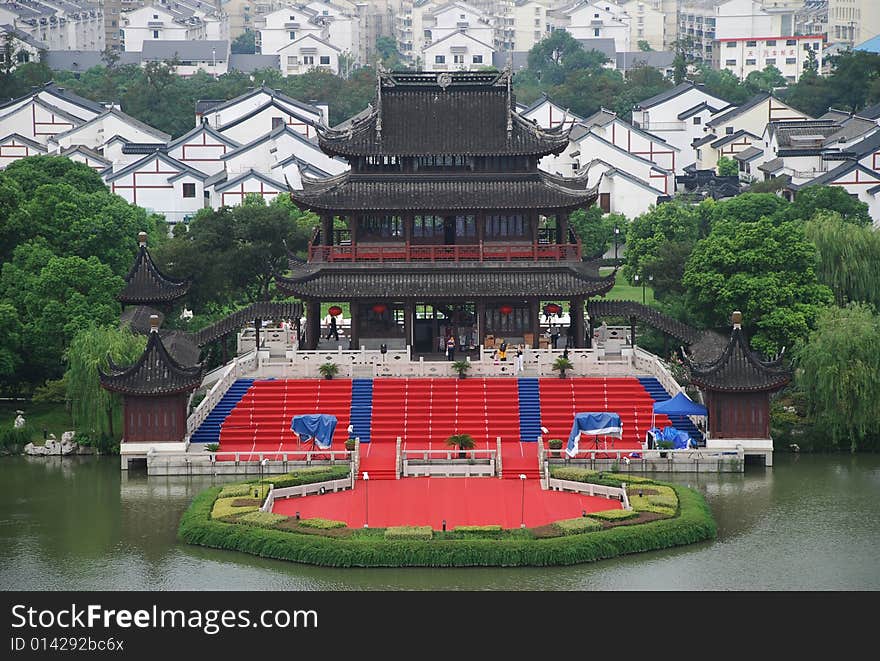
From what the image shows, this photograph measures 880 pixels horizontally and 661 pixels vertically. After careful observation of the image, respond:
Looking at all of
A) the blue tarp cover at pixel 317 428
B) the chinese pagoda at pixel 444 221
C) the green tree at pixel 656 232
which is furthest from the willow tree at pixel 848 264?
the blue tarp cover at pixel 317 428

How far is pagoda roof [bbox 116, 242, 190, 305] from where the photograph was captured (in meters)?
69.5

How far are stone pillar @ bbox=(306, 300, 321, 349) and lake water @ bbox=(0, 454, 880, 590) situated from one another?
10520mm

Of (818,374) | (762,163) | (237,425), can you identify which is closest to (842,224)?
(818,374)

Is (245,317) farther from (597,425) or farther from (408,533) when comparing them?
(408,533)

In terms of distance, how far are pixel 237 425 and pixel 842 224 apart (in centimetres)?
2616

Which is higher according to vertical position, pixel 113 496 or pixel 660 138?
pixel 660 138

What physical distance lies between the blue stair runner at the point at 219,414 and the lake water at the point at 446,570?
96.1 inches

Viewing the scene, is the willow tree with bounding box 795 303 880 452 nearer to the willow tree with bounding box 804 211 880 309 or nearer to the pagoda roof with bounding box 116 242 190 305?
the willow tree with bounding box 804 211 880 309

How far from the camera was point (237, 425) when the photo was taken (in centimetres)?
6181

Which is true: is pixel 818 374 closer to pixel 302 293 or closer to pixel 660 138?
pixel 302 293

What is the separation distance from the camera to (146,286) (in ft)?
229

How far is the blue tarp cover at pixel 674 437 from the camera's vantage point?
195 ft

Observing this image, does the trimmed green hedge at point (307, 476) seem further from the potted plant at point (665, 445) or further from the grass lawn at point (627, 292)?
the grass lawn at point (627, 292)

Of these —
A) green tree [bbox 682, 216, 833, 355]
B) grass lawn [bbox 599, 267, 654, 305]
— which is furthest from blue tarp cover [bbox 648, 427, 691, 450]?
grass lawn [bbox 599, 267, 654, 305]
